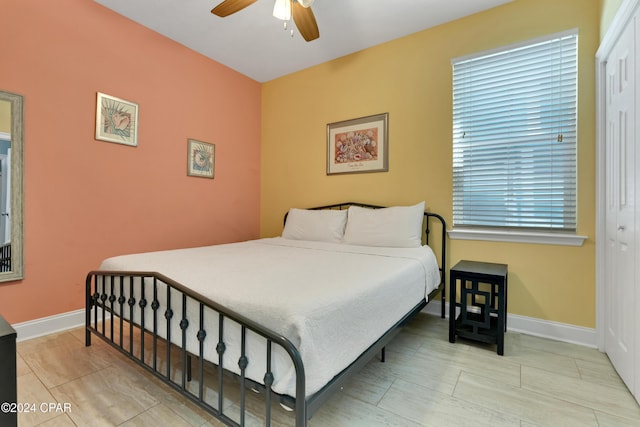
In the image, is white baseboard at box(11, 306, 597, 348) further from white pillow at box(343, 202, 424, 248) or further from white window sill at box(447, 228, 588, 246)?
white pillow at box(343, 202, 424, 248)

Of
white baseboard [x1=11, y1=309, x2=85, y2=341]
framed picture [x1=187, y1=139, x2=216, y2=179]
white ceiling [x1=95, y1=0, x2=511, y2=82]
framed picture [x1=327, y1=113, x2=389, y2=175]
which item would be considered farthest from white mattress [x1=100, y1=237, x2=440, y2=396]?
white ceiling [x1=95, y1=0, x2=511, y2=82]

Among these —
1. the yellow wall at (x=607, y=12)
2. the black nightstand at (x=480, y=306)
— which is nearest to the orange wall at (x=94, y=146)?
the black nightstand at (x=480, y=306)

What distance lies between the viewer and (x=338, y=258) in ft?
7.11

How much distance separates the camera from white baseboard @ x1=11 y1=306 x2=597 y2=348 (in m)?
2.23

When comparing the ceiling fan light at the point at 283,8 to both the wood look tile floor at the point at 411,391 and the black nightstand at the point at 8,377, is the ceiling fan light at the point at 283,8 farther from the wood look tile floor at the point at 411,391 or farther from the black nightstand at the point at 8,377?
the wood look tile floor at the point at 411,391

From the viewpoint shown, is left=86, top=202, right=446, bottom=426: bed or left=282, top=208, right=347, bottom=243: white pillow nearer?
left=86, top=202, right=446, bottom=426: bed

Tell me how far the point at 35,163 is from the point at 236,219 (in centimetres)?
198

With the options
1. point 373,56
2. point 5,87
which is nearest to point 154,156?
point 5,87

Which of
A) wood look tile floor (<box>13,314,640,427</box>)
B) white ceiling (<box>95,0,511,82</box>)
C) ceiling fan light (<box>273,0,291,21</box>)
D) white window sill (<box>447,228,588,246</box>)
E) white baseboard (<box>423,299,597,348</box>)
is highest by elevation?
white ceiling (<box>95,0,511,82</box>)

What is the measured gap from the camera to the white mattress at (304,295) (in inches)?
44.3

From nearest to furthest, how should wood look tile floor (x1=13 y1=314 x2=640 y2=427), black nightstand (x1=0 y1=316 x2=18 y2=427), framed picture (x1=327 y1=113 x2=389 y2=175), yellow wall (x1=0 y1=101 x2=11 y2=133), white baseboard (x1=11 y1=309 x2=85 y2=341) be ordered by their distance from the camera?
black nightstand (x1=0 y1=316 x2=18 y2=427)
wood look tile floor (x1=13 y1=314 x2=640 y2=427)
yellow wall (x1=0 y1=101 x2=11 y2=133)
white baseboard (x1=11 y1=309 x2=85 y2=341)
framed picture (x1=327 y1=113 x2=389 y2=175)

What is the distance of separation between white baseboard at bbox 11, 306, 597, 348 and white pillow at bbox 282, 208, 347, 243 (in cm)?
167

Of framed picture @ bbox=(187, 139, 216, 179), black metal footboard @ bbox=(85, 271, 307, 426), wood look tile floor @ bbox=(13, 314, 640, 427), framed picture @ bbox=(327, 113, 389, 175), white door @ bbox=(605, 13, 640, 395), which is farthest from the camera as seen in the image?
framed picture @ bbox=(187, 139, 216, 179)

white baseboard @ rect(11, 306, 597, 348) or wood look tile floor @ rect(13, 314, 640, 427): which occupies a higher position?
white baseboard @ rect(11, 306, 597, 348)
